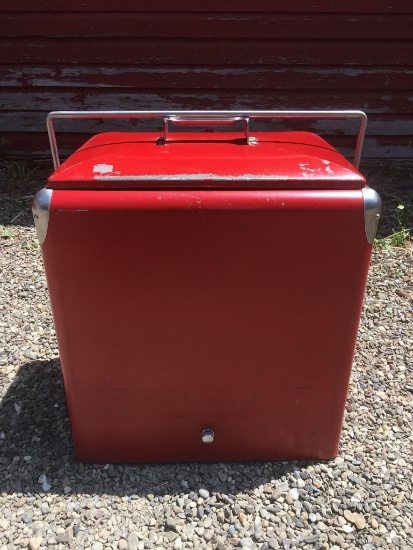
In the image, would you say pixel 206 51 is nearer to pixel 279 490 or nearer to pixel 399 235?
pixel 399 235

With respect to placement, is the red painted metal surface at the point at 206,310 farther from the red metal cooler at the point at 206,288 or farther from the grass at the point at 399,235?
the grass at the point at 399,235

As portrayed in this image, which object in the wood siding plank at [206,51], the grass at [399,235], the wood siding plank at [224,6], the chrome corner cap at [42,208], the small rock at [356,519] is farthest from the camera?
the wood siding plank at [206,51]

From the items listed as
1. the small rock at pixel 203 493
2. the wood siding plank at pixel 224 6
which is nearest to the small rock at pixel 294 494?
the small rock at pixel 203 493

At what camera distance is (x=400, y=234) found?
12.7 ft

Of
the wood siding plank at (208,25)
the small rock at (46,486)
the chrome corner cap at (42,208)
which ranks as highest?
the wood siding plank at (208,25)

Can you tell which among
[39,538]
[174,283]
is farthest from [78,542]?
[174,283]

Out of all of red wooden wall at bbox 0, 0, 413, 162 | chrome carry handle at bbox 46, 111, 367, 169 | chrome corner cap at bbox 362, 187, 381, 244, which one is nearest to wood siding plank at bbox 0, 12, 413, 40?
red wooden wall at bbox 0, 0, 413, 162

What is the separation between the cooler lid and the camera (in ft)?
5.02

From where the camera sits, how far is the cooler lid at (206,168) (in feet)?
5.02

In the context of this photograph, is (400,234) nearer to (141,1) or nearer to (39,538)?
(141,1)

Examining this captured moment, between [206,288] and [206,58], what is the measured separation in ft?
10.7

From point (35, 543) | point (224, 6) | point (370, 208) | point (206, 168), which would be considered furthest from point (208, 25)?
point (35, 543)

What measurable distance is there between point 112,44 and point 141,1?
405 mm

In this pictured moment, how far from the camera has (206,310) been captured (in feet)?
5.49
